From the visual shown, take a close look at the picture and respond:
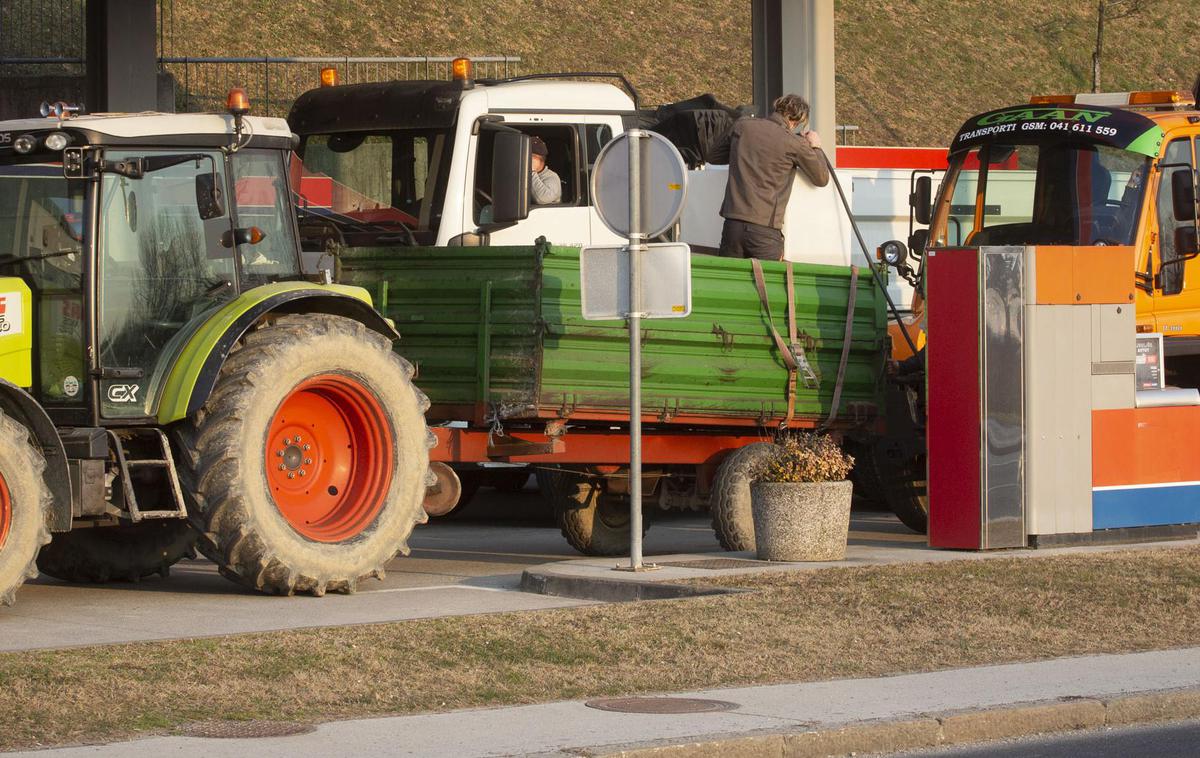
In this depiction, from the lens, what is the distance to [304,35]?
4234 centimetres

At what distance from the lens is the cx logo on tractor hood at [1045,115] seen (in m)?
15.7

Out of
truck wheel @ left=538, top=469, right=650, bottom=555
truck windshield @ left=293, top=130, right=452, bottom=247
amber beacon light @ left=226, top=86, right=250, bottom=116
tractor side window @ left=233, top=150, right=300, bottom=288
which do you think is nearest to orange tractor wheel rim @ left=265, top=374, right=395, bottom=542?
tractor side window @ left=233, top=150, right=300, bottom=288

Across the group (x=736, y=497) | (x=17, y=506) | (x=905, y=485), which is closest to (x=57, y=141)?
(x=17, y=506)

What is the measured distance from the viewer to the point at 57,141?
34.7ft

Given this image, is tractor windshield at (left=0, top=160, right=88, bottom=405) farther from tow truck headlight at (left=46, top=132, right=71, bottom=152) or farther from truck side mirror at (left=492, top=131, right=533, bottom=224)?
truck side mirror at (left=492, top=131, right=533, bottom=224)

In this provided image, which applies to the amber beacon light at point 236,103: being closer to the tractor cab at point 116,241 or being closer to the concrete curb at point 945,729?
the tractor cab at point 116,241

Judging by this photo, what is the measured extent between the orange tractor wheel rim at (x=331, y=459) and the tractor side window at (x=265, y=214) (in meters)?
0.76

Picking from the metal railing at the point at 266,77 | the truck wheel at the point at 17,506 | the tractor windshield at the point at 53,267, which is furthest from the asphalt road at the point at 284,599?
the metal railing at the point at 266,77

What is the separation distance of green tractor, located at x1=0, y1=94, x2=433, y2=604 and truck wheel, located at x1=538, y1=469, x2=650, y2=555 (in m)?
2.33

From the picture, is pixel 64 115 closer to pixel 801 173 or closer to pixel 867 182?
pixel 801 173

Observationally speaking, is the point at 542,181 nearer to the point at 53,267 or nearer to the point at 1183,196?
the point at 53,267

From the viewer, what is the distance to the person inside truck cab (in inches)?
555

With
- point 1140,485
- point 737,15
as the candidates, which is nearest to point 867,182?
point 1140,485

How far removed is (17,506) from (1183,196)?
9.54 m
